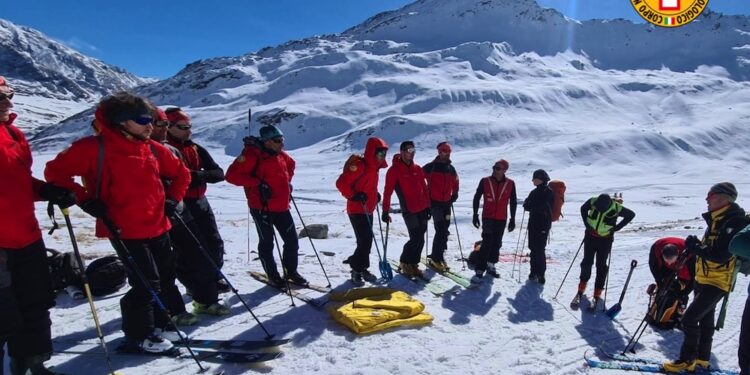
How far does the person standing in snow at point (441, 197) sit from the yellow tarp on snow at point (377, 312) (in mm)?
2306

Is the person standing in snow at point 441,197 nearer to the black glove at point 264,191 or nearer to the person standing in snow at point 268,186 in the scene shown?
the person standing in snow at point 268,186

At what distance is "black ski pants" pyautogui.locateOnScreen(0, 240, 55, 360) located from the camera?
10.4ft

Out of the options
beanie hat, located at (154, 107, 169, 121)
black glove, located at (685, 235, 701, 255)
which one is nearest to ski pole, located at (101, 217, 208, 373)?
beanie hat, located at (154, 107, 169, 121)

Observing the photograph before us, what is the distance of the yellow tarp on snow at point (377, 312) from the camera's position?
4926 mm

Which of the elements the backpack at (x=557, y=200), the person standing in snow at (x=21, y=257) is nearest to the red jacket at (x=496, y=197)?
the backpack at (x=557, y=200)

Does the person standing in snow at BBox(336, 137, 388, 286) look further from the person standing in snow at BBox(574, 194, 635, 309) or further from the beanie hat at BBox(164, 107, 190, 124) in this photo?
the person standing in snow at BBox(574, 194, 635, 309)

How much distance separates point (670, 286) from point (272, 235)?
4.92 metres

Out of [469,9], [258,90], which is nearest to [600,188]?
[258,90]

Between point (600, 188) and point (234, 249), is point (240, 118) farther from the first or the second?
point (234, 249)

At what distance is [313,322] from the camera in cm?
520

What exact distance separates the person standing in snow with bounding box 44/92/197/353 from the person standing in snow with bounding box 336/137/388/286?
2850 millimetres

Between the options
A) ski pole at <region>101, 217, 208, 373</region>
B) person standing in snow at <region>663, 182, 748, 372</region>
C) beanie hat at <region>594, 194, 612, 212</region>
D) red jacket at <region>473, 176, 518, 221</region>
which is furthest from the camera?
red jacket at <region>473, 176, 518, 221</region>

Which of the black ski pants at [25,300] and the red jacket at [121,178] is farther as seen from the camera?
the red jacket at [121,178]

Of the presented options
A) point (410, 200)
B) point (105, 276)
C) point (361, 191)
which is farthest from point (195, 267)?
point (410, 200)
